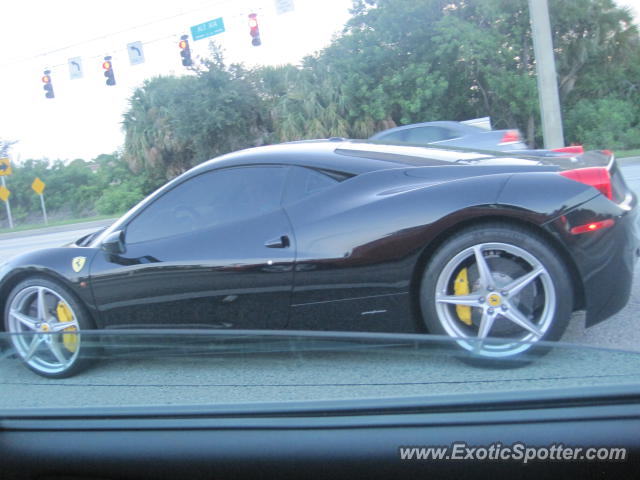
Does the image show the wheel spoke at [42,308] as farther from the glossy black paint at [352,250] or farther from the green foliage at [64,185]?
the green foliage at [64,185]

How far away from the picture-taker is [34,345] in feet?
7.49

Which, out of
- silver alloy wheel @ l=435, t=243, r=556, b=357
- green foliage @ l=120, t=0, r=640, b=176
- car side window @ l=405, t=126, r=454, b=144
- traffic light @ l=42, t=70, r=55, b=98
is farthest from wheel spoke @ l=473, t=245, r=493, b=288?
Answer: green foliage @ l=120, t=0, r=640, b=176

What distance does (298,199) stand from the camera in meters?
3.78

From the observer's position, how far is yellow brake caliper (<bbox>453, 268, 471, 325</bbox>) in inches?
137

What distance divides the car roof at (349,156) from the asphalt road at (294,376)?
1976mm

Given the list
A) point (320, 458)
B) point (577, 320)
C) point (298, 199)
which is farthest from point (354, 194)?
point (320, 458)

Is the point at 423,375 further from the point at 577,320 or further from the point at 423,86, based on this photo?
the point at 423,86

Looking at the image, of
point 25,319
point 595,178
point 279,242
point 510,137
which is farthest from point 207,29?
point 595,178

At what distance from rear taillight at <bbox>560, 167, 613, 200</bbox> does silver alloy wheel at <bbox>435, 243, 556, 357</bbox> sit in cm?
53

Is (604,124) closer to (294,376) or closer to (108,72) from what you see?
(108,72)

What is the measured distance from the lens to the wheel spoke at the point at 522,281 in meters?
3.35

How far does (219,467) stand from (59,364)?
3.47ft

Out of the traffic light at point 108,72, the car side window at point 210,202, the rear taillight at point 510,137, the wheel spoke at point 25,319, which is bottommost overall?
the wheel spoke at point 25,319

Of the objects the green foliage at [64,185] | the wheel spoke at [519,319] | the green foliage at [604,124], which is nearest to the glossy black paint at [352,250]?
the wheel spoke at [519,319]
